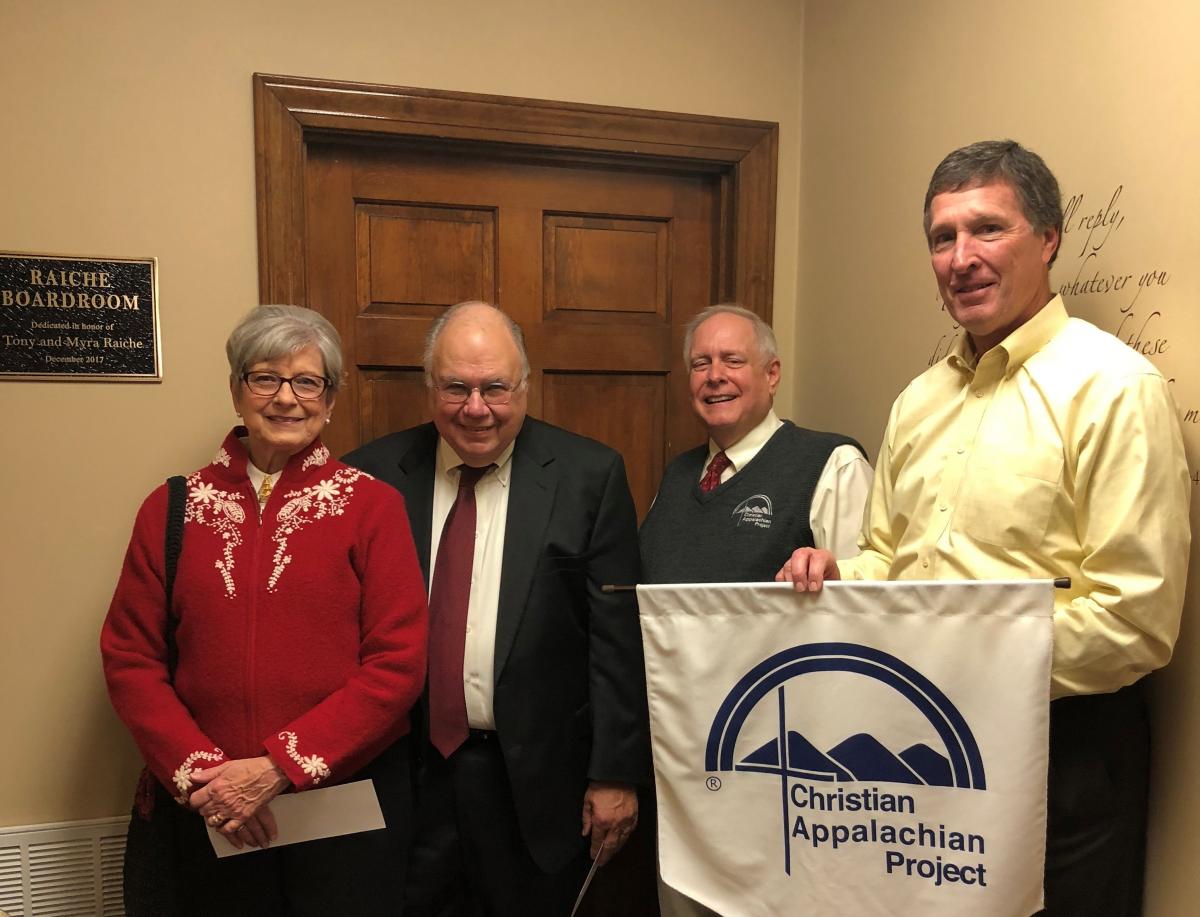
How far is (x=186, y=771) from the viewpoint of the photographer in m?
1.29

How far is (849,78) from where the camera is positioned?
2059 mm

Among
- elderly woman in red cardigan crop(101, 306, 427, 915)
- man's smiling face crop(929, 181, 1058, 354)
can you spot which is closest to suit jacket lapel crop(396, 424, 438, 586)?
elderly woman in red cardigan crop(101, 306, 427, 915)

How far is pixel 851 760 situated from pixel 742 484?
2.17ft

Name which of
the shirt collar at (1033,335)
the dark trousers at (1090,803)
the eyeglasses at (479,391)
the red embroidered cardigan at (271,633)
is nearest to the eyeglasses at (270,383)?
the red embroidered cardigan at (271,633)

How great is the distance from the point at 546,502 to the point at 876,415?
844mm

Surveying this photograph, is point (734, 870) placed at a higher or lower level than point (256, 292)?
lower

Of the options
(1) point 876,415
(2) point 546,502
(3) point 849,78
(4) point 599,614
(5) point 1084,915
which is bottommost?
(5) point 1084,915

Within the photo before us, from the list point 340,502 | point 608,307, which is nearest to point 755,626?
point 340,502

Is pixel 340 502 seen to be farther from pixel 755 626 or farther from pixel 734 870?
pixel 734 870

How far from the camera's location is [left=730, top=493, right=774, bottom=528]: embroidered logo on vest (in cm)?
168

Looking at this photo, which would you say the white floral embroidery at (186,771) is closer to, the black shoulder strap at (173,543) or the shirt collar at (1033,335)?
the black shoulder strap at (173,543)

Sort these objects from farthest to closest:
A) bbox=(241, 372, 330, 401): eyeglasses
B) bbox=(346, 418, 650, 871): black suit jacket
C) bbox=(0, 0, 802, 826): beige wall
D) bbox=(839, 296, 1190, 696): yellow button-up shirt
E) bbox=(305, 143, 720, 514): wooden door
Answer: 1. bbox=(305, 143, 720, 514): wooden door
2. bbox=(0, 0, 802, 826): beige wall
3. bbox=(346, 418, 650, 871): black suit jacket
4. bbox=(241, 372, 330, 401): eyeglasses
5. bbox=(839, 296, 1190, 696): yellow button-up shirt

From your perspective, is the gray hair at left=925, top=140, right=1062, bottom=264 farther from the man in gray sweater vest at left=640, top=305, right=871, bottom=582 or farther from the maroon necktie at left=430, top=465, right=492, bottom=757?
the maroon necktie at left=430, top=465, right=492, bottom=757

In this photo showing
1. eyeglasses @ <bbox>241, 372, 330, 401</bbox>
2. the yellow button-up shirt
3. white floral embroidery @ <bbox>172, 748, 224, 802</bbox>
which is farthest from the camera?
eyeglasses @ <bbox>241, 372, 330, 401</bbox>
